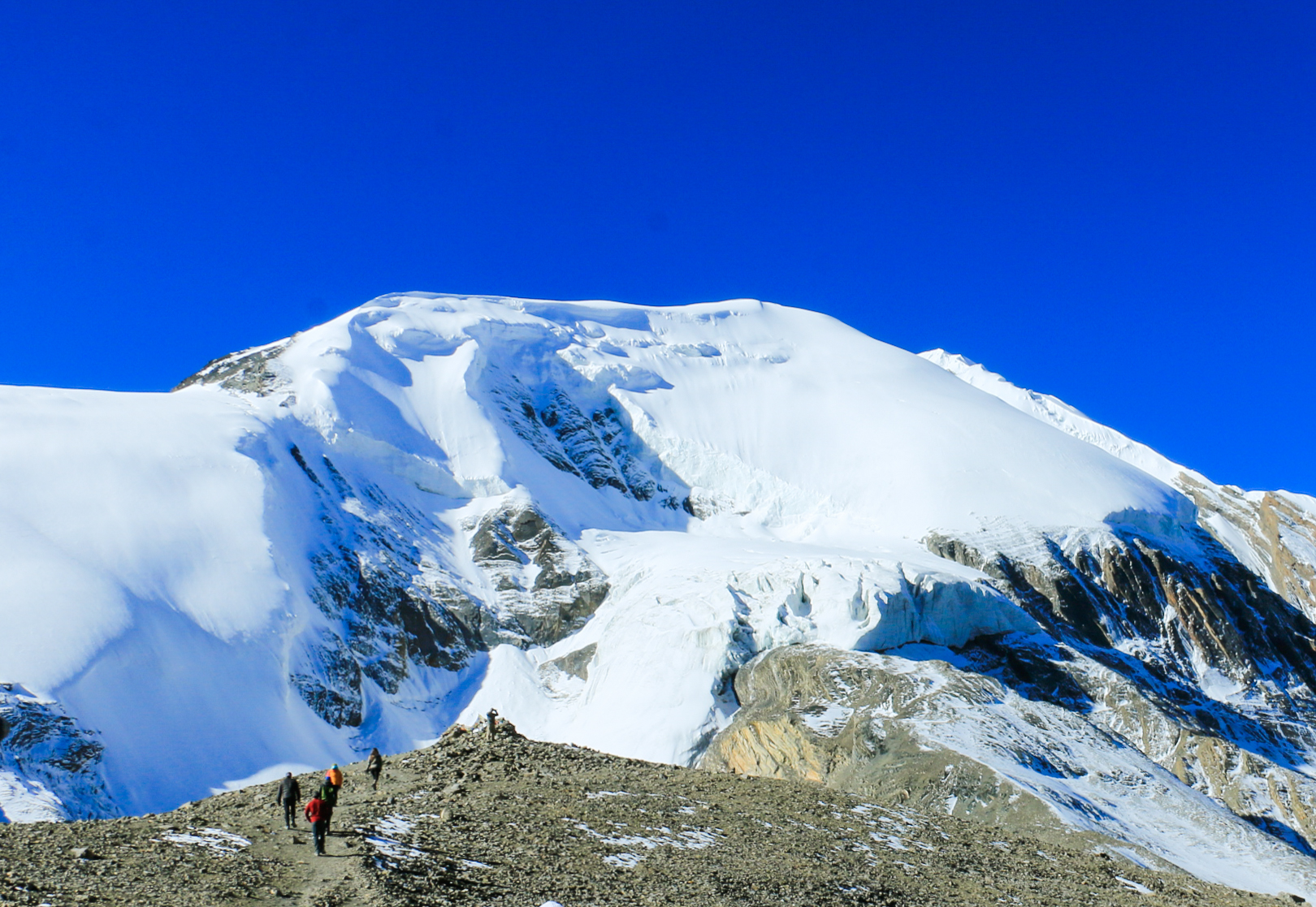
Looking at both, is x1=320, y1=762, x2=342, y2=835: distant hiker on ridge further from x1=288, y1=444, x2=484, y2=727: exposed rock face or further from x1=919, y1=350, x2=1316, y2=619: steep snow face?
x1=919, y1=350, x2=1316, y2=619: steep snow face

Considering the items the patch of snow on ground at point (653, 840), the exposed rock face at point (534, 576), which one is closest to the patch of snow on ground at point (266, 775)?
the exposed rock face at point (534, 576)

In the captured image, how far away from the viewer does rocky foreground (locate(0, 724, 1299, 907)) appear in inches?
593

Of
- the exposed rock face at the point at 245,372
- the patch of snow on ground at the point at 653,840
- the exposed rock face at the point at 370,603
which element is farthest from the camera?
the exposed rock face at the point at 245,372

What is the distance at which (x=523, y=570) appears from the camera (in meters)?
80.7

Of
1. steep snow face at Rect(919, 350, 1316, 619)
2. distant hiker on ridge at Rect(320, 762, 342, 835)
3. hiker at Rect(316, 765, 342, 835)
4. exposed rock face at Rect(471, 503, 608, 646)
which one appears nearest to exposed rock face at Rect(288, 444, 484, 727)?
exposed rock face at Rect(471, 503, 608, 646)

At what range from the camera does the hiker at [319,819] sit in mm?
16500

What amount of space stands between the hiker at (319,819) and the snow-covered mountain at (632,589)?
24899 millimetres

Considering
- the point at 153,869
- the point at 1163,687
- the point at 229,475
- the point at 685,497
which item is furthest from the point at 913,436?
the point at 153,869

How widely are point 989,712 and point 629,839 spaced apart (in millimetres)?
A: 31406

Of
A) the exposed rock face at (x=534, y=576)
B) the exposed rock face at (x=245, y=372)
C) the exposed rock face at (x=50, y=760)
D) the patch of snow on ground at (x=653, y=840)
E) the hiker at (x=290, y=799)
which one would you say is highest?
the exposed rock face at (x=245, y=372)

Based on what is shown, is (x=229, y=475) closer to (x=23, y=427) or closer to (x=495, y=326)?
(x=23, y=427)

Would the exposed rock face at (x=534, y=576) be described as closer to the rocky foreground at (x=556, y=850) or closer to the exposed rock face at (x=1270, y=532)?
the rocky foreground at (x=556, y=850)

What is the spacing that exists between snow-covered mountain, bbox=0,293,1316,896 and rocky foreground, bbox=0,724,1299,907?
1038 centimetres

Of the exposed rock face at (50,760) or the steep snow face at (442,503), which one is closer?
the exposed rock face at (50,760)
